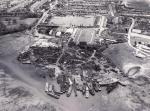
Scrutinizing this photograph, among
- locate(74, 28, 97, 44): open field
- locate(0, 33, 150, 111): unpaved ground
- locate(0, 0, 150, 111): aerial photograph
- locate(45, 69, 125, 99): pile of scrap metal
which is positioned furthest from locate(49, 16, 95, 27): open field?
locate(45, 69, 125, 99): pile of scrap metal

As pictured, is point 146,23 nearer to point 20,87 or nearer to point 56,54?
point 56,54

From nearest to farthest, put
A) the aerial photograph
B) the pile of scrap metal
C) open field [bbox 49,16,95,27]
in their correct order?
the aerial photograph < the pile of scrap metal < open field [bbox 49,16,95,27]

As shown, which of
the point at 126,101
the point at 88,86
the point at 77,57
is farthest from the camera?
the point at 77,57

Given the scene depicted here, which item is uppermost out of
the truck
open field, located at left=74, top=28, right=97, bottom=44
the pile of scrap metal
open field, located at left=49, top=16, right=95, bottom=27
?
open field, located at left=49, top=16, right=95, bottom=27

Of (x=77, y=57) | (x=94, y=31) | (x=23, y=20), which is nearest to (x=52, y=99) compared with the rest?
(x=77, y=57)

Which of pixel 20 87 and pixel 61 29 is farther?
pixel 61 29

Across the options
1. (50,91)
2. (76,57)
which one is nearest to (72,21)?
(76,57)

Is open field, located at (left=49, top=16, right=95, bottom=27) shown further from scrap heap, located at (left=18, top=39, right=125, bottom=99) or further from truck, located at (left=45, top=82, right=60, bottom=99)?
truck, located at (left=45, top=82, right=60, bottom=99)

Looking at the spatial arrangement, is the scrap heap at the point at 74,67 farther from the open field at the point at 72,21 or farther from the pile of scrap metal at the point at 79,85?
the open field at the point at 72,21

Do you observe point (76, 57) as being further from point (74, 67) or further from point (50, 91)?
point (50, 91)
